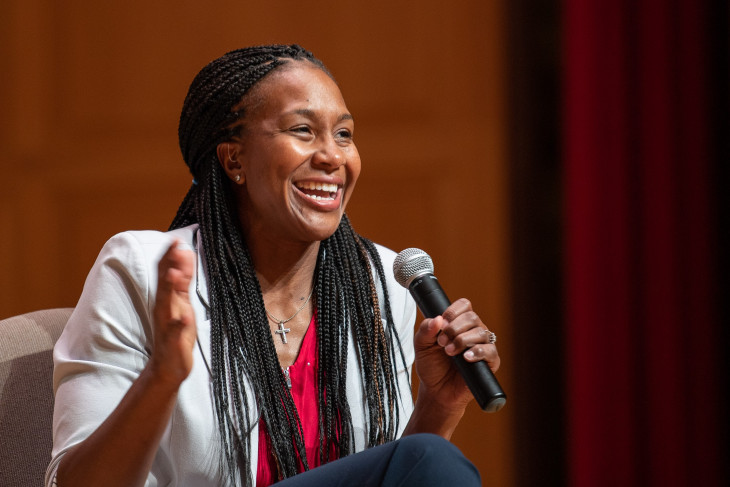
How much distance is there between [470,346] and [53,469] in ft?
2.13

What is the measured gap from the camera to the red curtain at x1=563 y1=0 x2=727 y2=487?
2354 mm

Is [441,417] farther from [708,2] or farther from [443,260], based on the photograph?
[708,2]

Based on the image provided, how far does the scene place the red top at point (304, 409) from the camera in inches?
55.0

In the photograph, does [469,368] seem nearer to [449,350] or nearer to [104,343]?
[449,350]

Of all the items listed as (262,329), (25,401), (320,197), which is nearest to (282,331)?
(262,329)

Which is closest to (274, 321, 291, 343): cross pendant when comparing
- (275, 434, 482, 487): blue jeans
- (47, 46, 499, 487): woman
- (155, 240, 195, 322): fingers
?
(47, 46, 499, 487): woman

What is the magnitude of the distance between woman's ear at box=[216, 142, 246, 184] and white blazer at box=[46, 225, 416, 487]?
204mm

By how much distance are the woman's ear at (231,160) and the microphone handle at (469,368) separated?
0.44 meters

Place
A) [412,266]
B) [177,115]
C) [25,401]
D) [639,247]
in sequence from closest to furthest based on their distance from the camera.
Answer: [412,266] → [25,401] → [639,247] → [177,115]

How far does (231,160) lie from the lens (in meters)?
1.55

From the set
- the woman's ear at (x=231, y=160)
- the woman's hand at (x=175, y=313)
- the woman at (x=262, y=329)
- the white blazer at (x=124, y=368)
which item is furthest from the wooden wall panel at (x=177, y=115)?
the woman's hand at (x=175, y=313)

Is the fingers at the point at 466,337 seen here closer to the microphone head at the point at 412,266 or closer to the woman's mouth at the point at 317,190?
the microphone head at the point at 412,266

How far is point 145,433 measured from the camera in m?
1.12

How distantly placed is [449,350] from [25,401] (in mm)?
783
